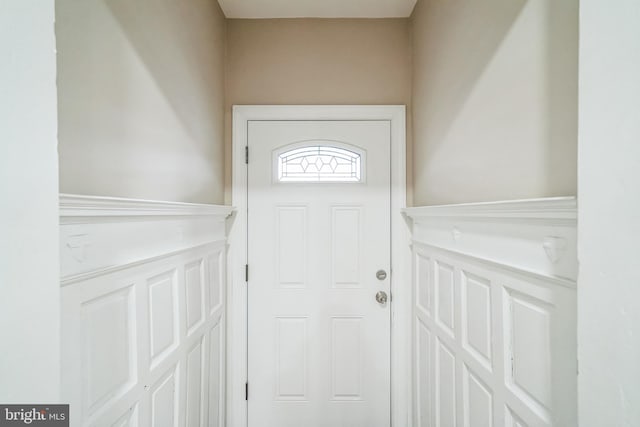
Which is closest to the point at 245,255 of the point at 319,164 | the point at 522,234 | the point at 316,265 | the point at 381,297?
the point at 316,265

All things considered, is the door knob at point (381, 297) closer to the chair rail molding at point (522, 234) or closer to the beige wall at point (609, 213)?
the chair rail molding at point (522, 234)

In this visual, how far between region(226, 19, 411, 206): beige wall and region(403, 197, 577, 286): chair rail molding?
1001mm

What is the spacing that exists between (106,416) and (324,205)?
1.34 meters

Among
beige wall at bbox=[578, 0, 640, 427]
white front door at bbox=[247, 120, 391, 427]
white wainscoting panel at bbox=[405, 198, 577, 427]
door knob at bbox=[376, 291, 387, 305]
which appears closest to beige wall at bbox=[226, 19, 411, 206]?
white front door at bbox=[247, 120, 391, 427]

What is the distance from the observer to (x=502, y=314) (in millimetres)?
912

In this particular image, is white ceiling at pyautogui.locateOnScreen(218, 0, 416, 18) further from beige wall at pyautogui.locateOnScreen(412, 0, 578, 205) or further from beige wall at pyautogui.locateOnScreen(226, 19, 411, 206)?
beige wall at pyautogui.locateOnScreen(412, 0, 578, 205)

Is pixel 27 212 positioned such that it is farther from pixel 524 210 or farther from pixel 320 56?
pixel 320 56

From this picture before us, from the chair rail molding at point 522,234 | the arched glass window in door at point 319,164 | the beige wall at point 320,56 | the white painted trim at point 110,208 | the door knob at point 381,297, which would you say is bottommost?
the door knob at point 381,297

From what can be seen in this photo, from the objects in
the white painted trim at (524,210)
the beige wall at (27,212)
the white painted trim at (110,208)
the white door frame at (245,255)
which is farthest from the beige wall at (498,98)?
the white painted trim at (110,208)

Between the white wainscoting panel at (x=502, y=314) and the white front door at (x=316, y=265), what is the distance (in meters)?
0.40

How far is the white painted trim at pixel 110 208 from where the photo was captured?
622 millimetres

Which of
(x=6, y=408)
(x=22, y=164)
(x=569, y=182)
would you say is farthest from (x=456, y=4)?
(x=6, y=408)

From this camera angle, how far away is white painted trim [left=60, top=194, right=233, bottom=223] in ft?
2.04

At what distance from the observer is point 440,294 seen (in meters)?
1.38
